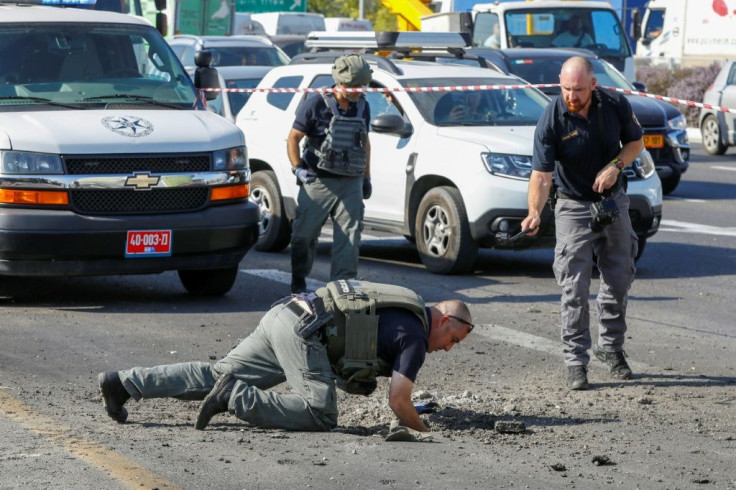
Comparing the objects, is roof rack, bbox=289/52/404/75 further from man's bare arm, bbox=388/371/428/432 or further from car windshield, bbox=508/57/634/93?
man's bare arm, bbox=388/371/428/432

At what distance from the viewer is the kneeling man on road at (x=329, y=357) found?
6.38 m

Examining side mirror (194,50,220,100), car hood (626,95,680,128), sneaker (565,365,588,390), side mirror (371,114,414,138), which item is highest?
side mirror (194,50,220,100)

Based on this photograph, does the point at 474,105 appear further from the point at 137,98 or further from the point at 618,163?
the point at 618,163

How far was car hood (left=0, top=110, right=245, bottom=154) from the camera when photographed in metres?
9.50

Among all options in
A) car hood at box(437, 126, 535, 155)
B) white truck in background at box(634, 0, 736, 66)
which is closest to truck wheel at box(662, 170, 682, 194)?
car hood at box(437, 126, 535, 155)

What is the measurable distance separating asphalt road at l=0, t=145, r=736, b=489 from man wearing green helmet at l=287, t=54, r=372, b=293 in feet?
2.58

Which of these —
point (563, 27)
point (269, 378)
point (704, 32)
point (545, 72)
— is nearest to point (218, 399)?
point (269, 378)

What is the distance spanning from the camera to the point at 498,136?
11.8 metres

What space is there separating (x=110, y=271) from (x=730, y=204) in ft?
32.4

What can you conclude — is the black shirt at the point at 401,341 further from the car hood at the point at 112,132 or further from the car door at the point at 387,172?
the car door at the point at 387,172

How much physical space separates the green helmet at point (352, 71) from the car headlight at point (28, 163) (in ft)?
6.65

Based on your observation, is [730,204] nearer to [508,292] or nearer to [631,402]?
[508,292]

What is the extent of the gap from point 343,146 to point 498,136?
7.52 feet

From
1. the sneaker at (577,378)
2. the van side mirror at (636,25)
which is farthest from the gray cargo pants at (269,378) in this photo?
the van side mirror at (636,25)
